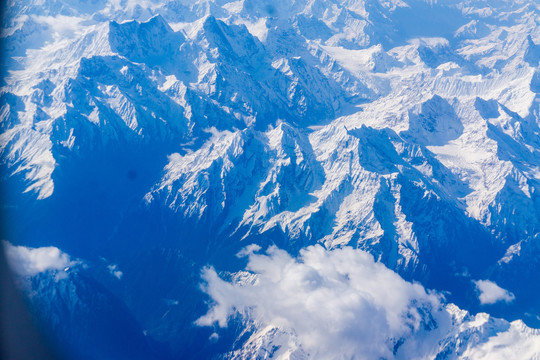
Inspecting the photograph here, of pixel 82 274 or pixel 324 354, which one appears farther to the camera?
pixel 82 274

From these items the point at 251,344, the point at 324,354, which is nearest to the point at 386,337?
the point at 324,354

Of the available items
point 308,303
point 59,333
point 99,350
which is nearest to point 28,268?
point 59,333

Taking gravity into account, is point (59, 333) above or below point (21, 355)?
below

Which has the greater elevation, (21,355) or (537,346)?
(21,355)

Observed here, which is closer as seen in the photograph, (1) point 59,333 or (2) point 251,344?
(1) point 59,333

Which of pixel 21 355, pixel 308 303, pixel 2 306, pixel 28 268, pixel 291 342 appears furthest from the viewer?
pixel 308 303

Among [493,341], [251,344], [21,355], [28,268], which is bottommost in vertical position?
[251,344]

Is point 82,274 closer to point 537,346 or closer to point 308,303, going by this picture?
point 308,303

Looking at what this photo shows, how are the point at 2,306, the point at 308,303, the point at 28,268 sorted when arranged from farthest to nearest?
the point at 308,303, the point at 28,268, the point at 2,306

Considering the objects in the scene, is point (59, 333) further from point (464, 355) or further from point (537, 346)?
point (537, 346)
